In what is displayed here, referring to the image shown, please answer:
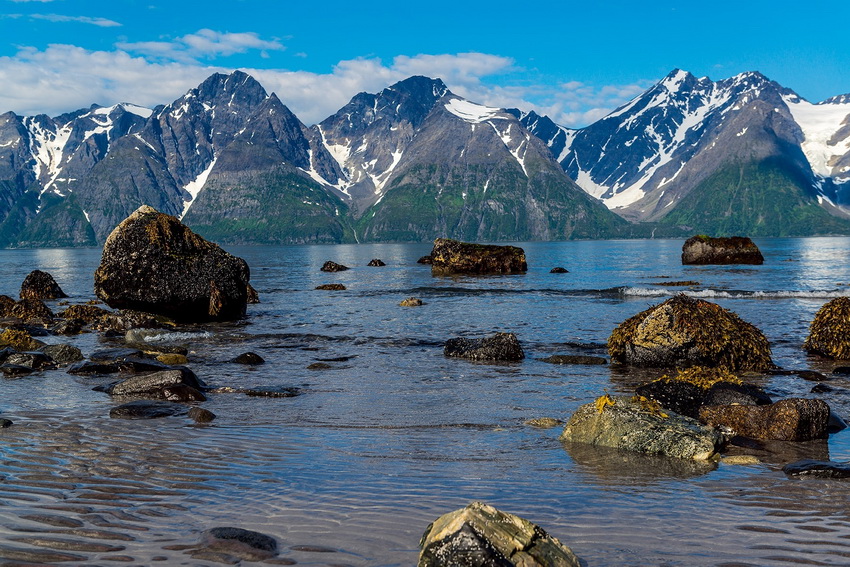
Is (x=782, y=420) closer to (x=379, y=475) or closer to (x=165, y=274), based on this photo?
(x=379, y=475)

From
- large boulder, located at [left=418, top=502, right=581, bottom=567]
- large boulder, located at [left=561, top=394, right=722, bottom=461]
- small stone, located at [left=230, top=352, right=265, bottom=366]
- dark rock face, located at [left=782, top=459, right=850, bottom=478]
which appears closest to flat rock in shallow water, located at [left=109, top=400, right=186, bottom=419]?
small stone, located at [left=230, top=352, right=265, bottom=366]

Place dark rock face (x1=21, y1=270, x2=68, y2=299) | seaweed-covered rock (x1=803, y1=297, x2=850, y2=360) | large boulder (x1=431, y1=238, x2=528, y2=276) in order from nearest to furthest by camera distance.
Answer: seaweed-covered rock (x1=803, y1=297, x2=850, y2=360) → dark rock face (x1=21, y1=270, x2=68, y2=299) → large boulder (x1=431, y1=238, x2=528, y2=276)

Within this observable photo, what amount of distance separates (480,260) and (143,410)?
7662cm

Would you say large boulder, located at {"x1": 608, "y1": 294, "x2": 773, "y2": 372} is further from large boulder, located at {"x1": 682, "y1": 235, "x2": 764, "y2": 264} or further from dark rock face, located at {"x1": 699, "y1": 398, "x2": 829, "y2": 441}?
large boulder, located at {"x1": 682, "y1": 235, "x2": 764, "y2": 264}

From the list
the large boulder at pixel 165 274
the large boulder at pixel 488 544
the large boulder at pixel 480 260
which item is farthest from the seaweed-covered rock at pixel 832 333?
the large boulder at pixel 480 260

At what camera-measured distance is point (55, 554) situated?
7094 mm

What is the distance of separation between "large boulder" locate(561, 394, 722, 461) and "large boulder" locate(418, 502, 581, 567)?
5607 mm

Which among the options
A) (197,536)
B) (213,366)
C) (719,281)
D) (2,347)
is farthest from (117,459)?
(719,281)

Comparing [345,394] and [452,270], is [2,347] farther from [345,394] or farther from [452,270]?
[452,270]

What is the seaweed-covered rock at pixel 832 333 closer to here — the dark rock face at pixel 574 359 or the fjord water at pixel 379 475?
the fjord water at pixel 379 475

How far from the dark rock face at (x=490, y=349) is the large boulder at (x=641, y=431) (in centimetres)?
1004

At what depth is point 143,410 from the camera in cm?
1516

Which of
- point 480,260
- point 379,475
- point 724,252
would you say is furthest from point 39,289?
point 724,252

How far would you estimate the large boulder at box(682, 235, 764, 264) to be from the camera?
99.4 meters
